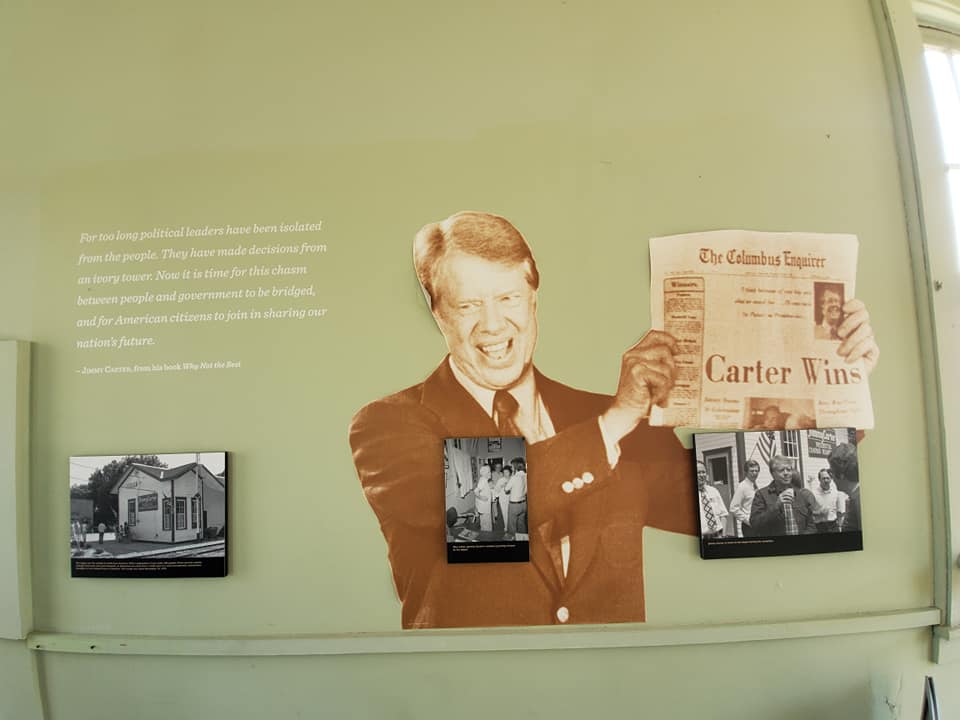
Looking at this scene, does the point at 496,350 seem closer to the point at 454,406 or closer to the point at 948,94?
the point at 454,406

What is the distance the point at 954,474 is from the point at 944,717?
912mm

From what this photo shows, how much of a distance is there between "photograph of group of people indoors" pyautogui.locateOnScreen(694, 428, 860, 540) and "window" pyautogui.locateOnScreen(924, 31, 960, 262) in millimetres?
997

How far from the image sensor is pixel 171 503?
6.10ft

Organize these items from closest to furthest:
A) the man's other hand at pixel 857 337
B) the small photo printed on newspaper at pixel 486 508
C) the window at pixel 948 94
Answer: the small photo printed on newspaper at pixel 486 508
the man's other hand at pixel 857 337
the window at pixel 948 94

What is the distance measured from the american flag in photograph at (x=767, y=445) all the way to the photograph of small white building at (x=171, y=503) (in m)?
1.90

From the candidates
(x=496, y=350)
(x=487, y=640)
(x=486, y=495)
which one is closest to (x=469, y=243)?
(x=496, y=350)

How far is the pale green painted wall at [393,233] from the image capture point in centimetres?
184

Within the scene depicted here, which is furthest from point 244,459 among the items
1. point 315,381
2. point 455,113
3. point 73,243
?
point 455,113

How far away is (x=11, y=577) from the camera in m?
1.87

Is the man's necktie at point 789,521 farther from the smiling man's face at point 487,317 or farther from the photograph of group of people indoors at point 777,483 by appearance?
the smiling man's face at point 487,317

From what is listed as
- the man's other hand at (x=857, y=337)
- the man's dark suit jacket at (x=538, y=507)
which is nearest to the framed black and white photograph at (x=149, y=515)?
the man's dark suit jacket at (x=538, y=507)

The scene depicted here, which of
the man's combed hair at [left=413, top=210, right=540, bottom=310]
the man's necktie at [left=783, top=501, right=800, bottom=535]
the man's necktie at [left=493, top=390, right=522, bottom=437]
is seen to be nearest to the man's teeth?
the man's necktie at [left=493, top=390, right=522, bottom=437]

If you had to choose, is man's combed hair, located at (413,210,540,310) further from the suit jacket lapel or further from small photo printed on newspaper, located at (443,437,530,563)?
small photo printed on newspaper, located at (443,437,530,563)

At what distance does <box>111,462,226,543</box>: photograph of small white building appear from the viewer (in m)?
1.85
